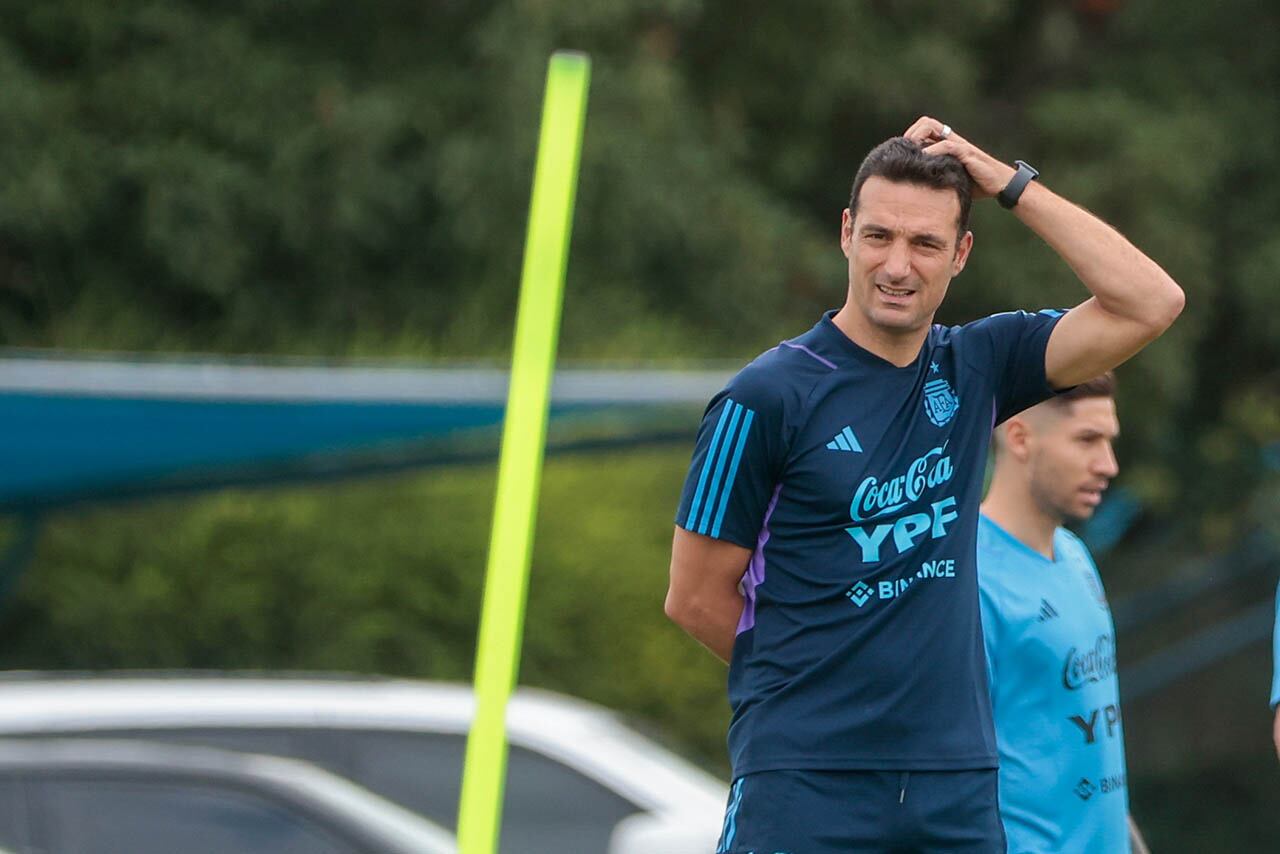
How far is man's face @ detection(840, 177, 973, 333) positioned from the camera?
285 centimetres

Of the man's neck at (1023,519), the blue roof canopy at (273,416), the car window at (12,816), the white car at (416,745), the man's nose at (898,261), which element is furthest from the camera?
the blue roof canopy at (273,416)

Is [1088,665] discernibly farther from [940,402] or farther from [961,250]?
[961,250]

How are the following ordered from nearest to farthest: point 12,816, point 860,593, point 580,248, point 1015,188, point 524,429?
1. point 524,429
2. point 860,593
3. point 1015,188
4. point 12,816
5. point 580,248

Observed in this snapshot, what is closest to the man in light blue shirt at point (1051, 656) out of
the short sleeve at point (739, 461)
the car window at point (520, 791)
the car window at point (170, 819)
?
the short sleeve at point (739, 461)

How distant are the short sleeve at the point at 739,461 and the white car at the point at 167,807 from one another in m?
2.28

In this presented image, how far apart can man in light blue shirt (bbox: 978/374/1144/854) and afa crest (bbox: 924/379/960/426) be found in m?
0.58

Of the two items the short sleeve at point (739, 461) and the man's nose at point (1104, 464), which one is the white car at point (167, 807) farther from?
the short sleeve at point (739, 461)

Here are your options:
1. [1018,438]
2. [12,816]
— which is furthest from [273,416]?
[1018,438]

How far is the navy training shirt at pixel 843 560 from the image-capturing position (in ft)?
9.11

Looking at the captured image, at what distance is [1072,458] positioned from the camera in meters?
3.81

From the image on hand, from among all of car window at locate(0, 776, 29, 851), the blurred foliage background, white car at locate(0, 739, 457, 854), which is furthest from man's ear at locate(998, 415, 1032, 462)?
the blurred foliage background

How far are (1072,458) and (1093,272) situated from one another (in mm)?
925

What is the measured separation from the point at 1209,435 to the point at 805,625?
11.8 metres

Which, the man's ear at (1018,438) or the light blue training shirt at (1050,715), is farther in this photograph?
the man's ear at (1018,438)
